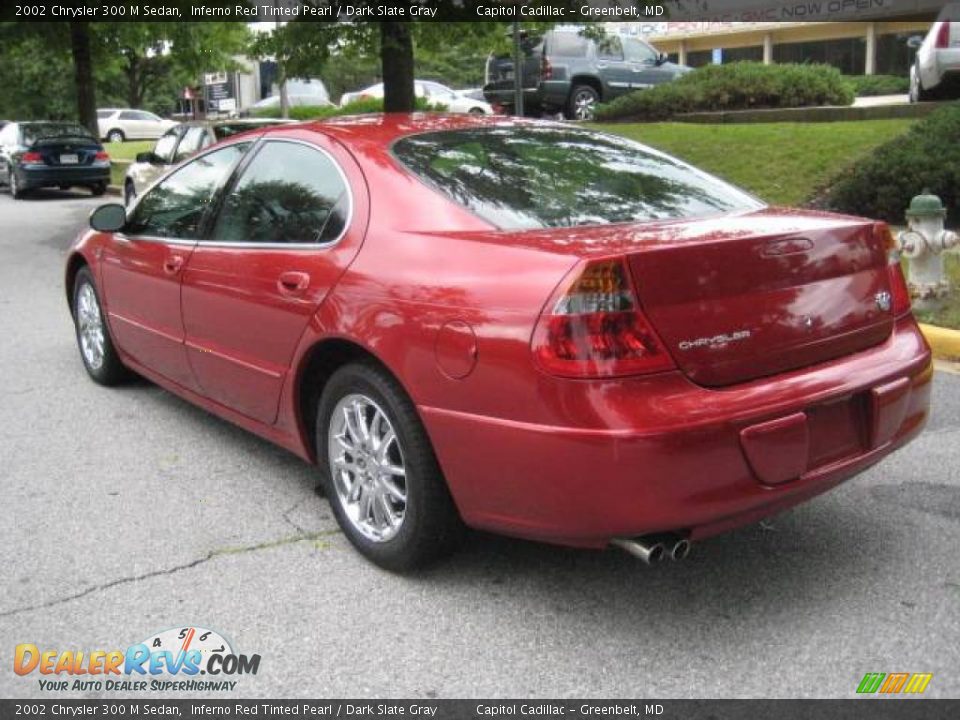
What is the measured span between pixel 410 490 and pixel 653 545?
32.7 inches

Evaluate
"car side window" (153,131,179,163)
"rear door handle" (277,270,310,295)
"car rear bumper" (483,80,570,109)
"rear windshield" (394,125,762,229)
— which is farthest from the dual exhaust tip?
"car rear bumper" (483,80,570,109)

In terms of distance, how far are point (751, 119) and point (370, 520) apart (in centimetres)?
1307

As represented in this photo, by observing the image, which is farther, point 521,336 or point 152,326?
point 152,326

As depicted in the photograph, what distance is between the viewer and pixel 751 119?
49.9 feet

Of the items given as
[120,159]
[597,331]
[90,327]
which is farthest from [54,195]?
[597,331]

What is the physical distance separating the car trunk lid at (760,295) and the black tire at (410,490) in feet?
2.89

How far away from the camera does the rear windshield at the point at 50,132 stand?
20155 mm

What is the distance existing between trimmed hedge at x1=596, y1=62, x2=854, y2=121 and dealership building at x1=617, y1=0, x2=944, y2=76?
15618mm

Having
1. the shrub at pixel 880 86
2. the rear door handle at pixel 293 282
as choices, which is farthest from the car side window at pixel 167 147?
the shrub at pixel 880 86

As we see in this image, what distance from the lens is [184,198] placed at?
4.95 m

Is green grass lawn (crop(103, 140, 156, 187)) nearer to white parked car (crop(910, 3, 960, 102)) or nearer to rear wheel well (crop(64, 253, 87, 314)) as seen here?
white parked car (crop(910, 3, 960, 102))

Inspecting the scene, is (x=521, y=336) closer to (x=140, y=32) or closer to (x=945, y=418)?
(x=945, y=418)

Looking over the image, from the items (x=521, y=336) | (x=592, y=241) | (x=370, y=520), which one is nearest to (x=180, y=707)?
(x=370, y=520)

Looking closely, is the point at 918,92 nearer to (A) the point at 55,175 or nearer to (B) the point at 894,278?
(B) the point at 894,278
